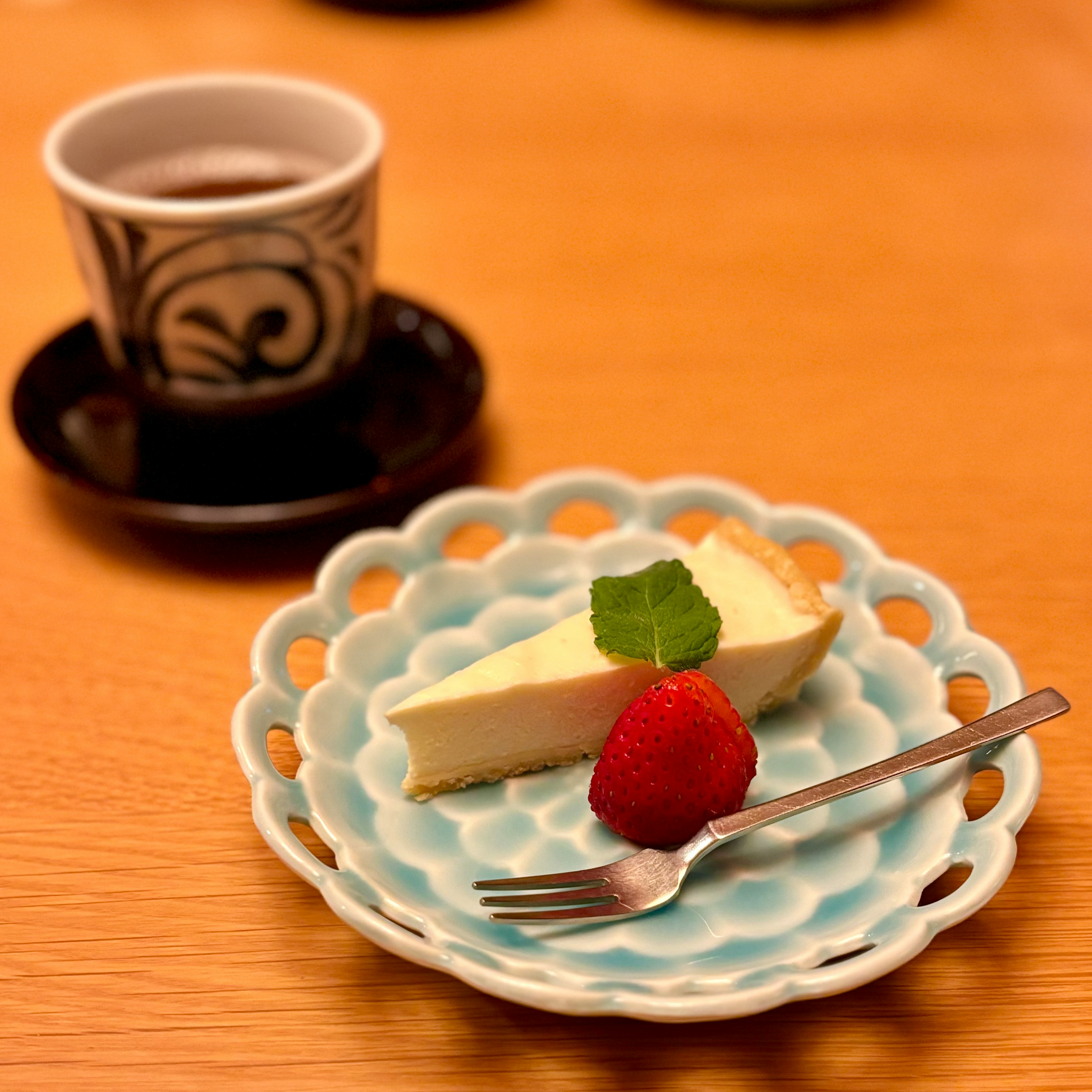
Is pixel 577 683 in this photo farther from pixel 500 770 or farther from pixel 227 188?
pixel 227 188

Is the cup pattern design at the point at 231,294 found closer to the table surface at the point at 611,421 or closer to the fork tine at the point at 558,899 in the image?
the table surface at the point at 611,421

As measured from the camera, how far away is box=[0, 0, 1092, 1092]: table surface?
84 centimetres

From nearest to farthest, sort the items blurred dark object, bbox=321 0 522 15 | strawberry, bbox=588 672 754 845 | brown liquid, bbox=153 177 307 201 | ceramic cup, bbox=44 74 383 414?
strawberry, bbox=588 672 754 845 < ceramic cup, bbox=44 74 383 414 < brown liquid, bbox=153 177 307 201 < blurred dark object, bbox=321 0 522 15

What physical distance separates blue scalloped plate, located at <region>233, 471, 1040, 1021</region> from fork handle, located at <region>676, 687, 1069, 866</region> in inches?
1.1

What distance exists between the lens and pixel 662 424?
60.4 inches

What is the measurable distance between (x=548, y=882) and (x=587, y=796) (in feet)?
0.45

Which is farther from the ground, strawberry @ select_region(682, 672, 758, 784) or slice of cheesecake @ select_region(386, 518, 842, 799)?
strawberry @ select_region(682, 672, 758, 784)

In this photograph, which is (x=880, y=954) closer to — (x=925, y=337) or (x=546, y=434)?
(x=546, y=434)

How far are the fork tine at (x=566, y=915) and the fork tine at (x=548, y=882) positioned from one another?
0.06 feet

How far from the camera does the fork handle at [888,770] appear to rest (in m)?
0.91

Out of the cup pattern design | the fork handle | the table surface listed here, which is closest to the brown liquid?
the cup pattern design

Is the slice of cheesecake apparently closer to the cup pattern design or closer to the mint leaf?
the mint leaf

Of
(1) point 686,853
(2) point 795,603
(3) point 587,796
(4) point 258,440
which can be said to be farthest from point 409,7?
(1) point 686,853

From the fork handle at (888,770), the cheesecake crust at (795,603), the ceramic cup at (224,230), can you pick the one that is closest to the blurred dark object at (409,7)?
the ceramic cup at (224,230)
